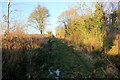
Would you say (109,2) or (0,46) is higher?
(109,2)

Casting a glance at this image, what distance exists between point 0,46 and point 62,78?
2.29 metres

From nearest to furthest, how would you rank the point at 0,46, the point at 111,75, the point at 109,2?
the point at 0,46 → the point at 111,75 → the point at 109,2

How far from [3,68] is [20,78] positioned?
661 mm

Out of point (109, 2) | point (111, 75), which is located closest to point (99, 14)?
point (109, 2)

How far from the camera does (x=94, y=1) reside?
755cm

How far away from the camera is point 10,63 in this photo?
2955 mm

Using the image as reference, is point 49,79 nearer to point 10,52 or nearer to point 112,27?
point 10,52

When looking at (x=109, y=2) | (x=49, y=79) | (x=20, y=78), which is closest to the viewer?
(x=20, y=78)

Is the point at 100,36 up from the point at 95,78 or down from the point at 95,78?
up

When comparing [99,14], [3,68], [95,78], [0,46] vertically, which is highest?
[99,14]

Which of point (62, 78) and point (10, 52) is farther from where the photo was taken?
point (62, 78)

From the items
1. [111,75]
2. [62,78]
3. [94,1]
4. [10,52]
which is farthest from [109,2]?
[10,52]

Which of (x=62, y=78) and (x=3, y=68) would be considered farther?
(x=62, y=78)

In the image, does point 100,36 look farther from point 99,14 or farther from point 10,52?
point 10,52
